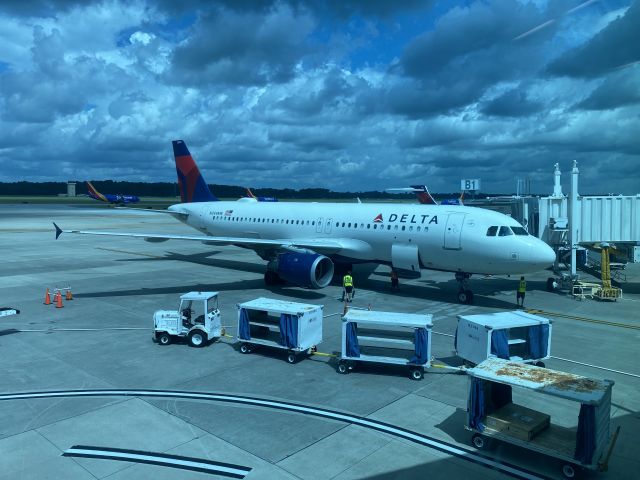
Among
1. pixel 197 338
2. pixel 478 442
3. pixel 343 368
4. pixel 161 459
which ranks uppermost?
pixel 197 338

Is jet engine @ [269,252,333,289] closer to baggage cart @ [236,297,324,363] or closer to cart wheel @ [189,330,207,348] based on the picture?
baggage cart @ [236,297,324,363]

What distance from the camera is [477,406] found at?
9.89 meters

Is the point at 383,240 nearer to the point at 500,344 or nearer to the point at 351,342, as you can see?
the point at 351,342

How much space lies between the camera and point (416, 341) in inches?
535

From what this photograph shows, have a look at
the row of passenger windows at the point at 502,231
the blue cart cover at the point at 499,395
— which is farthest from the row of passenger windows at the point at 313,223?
the blue cart cover at the point at 499,395

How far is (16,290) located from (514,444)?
82.1 feet

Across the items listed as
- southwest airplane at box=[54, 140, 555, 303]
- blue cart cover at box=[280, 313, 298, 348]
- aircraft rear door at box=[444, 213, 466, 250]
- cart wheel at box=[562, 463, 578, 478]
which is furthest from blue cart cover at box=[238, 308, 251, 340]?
aircraft rear door at box=[444, 213, 466, 250]

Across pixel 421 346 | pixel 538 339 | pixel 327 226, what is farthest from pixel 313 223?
pixel 538 339

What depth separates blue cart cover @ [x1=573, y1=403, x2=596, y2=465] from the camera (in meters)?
8.57

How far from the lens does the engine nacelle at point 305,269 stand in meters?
23.2

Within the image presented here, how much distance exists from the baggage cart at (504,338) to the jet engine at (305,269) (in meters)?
9.66

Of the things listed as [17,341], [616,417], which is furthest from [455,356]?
[17,341]

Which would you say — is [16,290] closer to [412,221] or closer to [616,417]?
[412,221]

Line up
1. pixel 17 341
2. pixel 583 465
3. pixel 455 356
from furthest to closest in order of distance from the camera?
pixel 17 341 < pixel 455 356 < pixel 583 465
